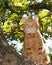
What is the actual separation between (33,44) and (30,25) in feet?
2.04

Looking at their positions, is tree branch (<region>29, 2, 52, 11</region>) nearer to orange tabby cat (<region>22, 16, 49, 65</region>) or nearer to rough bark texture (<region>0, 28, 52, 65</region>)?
orange tabby cat (<region>22, 16, 49, 65</region>)

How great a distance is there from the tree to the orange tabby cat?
Answer: 269 millimetres

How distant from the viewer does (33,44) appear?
517 centimetres

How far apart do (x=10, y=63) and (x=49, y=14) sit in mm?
3067

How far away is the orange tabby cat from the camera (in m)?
4.92

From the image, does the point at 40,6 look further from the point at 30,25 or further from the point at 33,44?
the point at 33,44

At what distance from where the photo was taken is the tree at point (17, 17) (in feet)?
18.3

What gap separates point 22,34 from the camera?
6016 mm

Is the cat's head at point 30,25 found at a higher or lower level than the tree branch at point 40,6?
lower

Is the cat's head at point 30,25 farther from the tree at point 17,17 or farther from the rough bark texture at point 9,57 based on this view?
the rough bark texture at point 9,57

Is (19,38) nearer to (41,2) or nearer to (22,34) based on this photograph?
(22,34)

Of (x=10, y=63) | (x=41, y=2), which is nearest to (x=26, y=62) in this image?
(x=10, y=63)

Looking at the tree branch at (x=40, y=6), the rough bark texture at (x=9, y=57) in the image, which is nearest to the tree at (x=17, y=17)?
the tree branch at (x=40, y=6)

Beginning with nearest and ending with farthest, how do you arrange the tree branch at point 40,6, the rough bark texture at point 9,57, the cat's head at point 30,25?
the rough bark texture at point 9,57 → the cat's head at point 30,25 → the tree branch at point 40,6
